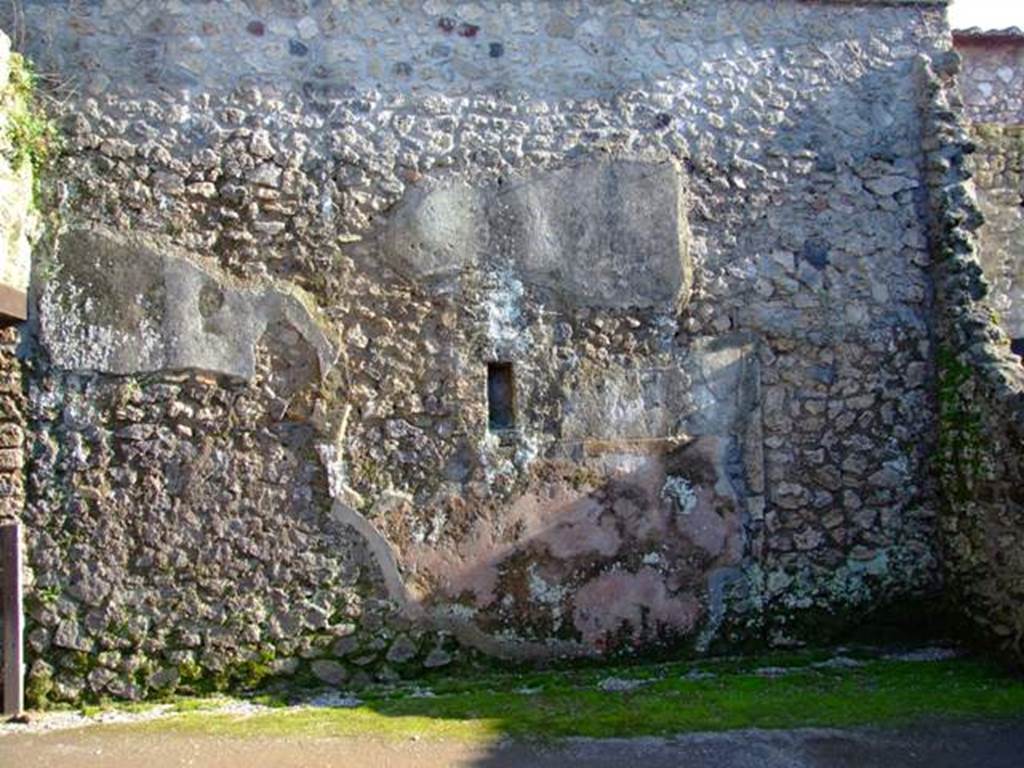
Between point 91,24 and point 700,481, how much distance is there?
4.16m

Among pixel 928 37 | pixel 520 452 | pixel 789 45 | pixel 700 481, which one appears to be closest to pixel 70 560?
pixel 520 452

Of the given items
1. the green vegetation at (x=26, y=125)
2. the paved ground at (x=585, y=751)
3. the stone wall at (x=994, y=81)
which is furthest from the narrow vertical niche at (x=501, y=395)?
the stone wall at (x=994, y=81)

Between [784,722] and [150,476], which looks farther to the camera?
[150,476]

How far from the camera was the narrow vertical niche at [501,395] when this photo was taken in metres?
6.29

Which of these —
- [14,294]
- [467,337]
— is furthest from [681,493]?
[14,294]

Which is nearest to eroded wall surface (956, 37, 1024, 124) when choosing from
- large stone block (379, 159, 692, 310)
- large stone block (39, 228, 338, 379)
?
large stone block (379, 159, 692, 310)

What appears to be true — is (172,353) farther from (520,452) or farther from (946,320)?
(946,320)

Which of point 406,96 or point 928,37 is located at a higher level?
point 928,37

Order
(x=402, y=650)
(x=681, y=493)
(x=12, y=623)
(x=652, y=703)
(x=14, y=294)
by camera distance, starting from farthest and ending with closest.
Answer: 1. (x=681, y=493)
2. (x=402, y=650)
3. (x=14, y=294)
4. (x=12, y=623)
5. (x=652, y=703)

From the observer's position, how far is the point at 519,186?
6.37 meters

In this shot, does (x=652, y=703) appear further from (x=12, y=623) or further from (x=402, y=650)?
(x=12, y=623)

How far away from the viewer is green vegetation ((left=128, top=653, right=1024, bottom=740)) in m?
5.12

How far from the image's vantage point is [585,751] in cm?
479

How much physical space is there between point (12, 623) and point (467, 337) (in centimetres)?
273
